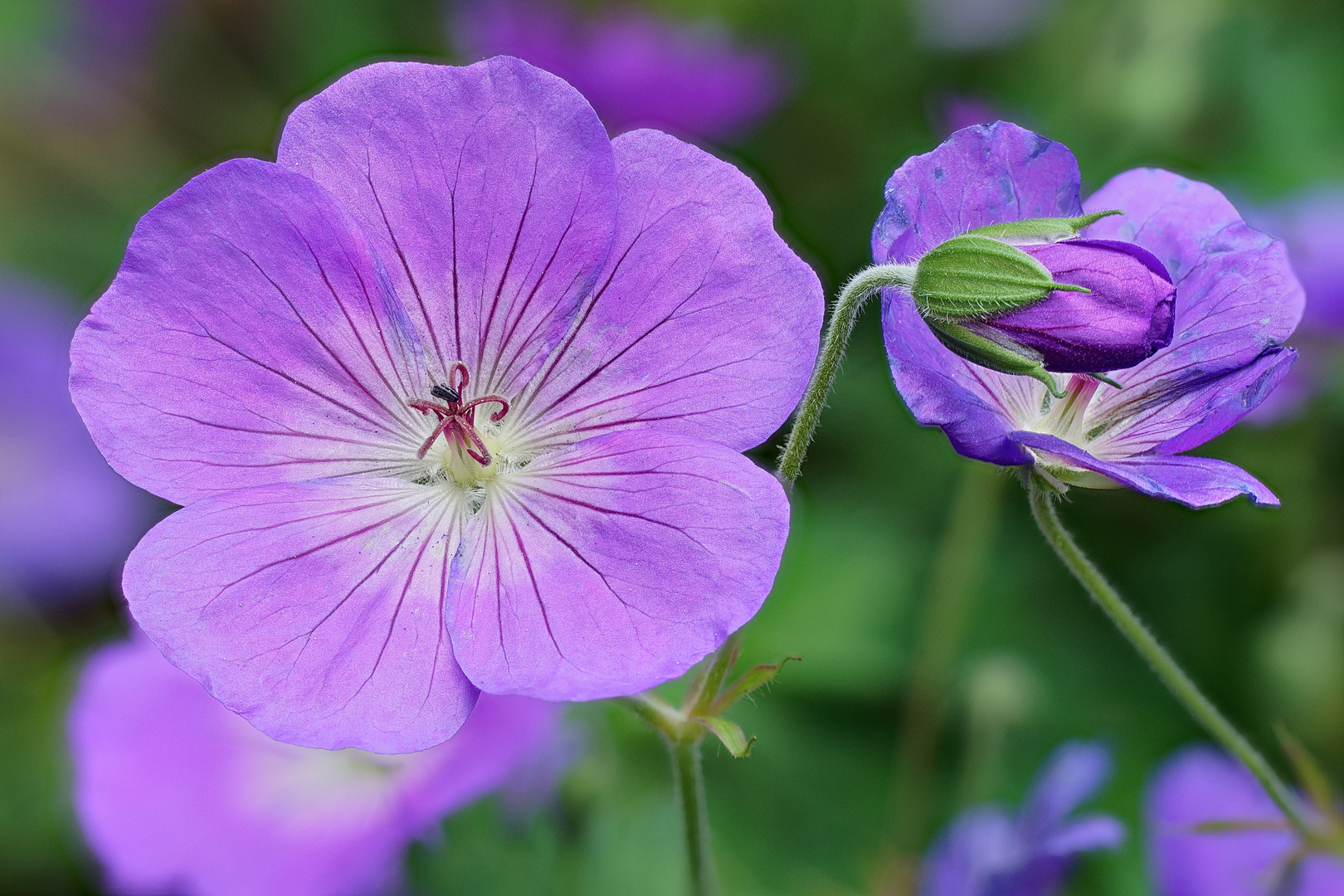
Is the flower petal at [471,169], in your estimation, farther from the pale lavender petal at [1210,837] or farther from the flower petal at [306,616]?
the pale lavender petal at [1210,837]

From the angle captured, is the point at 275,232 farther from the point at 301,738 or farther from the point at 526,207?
the point at 301,738

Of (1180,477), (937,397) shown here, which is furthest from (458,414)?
(1180,477)

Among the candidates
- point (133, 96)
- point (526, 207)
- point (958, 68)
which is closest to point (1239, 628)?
point (958, 68)

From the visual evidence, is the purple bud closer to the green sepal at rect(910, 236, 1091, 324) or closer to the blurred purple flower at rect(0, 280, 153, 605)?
the green sepal at rect(910, 236, 1091, 324)

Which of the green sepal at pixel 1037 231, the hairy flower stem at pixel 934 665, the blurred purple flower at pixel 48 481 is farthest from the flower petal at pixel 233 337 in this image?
the blurred purple flower at pixel 48 481

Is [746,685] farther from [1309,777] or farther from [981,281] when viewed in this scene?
[1309,777]
